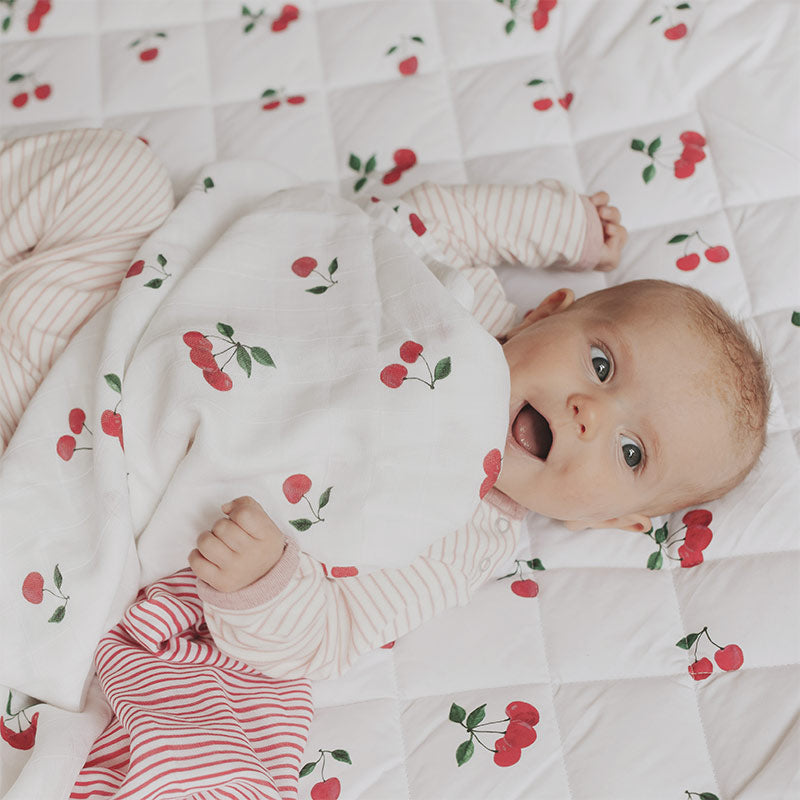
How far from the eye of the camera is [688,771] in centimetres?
107

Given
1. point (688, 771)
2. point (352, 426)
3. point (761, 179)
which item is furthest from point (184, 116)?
point (688, 771)

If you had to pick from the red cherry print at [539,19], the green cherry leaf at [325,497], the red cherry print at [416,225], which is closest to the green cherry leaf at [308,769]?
the green cherry leaf at [325,497]

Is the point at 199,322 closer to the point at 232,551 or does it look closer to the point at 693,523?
the point at 232,551

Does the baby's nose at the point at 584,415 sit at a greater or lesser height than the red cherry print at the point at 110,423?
lesser

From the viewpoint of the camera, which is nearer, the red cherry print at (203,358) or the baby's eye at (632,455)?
the red cherry print at (203,358)

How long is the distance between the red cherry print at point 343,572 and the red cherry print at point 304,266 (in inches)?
14.3

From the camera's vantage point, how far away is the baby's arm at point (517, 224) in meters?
1.36

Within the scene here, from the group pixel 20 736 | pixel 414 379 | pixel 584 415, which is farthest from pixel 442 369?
pixel 20 736

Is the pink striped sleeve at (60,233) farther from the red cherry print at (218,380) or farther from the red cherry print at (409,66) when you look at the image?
the red cherry print at (409,66)

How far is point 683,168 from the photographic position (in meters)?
1.46

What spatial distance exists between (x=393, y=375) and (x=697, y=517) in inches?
17.8

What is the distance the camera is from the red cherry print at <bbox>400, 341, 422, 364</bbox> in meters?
1.10

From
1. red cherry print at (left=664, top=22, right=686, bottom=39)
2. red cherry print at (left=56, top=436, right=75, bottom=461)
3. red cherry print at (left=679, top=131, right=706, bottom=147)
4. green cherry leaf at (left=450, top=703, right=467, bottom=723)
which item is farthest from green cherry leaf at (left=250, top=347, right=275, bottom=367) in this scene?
red cherry print at (left=664, top=22, right=686, bottom=39)

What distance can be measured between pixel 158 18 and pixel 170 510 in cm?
93
